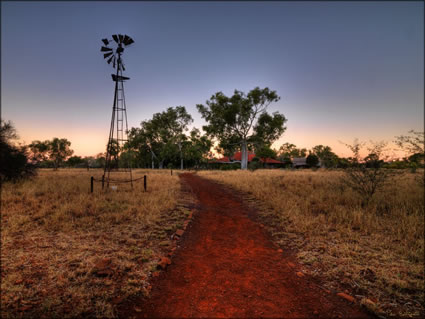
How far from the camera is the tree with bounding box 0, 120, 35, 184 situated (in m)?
12.9

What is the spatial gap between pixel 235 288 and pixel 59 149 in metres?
86.7

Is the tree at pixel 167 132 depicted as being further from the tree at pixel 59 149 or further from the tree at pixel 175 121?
the tree at pixel 59 149

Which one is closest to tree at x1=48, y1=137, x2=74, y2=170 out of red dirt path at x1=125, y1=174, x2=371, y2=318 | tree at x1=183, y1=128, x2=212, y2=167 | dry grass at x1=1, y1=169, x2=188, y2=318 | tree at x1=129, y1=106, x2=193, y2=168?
tree at x1=129, y1=106, x2=193, y2=168

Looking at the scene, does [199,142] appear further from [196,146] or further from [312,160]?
[312,160]

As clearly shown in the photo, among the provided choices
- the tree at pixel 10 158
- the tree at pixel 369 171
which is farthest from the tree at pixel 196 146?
the tree at pixel 369 171

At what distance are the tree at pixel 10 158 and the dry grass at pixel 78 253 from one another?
7281mm

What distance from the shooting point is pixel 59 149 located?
68.7 m

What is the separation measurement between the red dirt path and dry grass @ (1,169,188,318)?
415 mm

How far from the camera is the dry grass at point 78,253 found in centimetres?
276

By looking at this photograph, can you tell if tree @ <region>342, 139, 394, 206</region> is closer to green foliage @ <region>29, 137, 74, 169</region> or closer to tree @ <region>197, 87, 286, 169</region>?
tree @ <region>197, 87, 286, 169</region>

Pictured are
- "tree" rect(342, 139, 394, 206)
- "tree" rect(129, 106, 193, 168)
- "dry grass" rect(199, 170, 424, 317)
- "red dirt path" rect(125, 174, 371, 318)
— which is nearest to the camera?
"red dirt path" rect(125, 174, 371, 318)

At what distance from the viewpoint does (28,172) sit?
47.4 feet

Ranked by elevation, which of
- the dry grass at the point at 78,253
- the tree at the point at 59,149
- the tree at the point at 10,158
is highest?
the tree at the point at 59,149

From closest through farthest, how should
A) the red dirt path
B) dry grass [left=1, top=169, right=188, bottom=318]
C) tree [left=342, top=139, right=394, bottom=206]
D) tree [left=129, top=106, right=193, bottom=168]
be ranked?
the red dirt path, dry grass [left=1, top=169, right=188, bottom=318], tree [left=342, top=139, right=394, bottom=206], tree [left=129, top=106, right=193, bottom=168]
